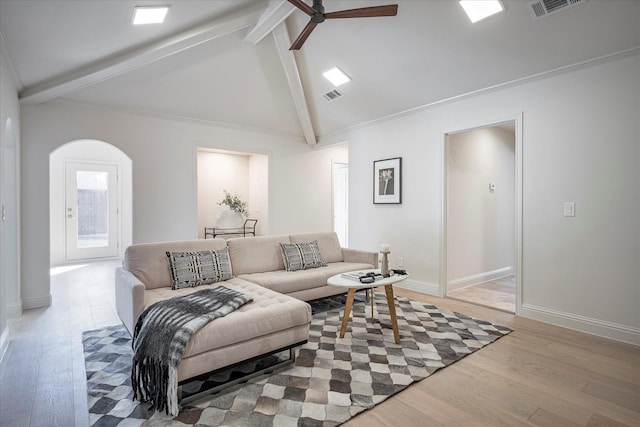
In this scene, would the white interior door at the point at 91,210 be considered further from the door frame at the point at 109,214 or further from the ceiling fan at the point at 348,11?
the ceiling fan at the point at 348,11

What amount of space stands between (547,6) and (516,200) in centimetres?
180

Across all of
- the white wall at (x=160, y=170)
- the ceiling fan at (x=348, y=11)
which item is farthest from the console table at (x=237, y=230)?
the ceiling fan at (x=348, y=11)

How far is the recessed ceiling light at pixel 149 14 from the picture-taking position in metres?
2.81

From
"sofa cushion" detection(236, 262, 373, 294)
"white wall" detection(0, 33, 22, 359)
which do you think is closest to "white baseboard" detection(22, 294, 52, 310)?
"white wall" detection(0, 33, 22, 359)

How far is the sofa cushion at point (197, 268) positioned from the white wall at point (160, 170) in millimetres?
1874

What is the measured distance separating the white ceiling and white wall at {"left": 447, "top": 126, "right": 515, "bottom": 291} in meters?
1.13

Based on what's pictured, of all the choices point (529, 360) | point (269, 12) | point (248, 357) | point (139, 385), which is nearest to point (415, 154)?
point (269, 12)

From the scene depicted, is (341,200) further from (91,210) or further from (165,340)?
(165,340)

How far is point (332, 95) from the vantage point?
4891 mm

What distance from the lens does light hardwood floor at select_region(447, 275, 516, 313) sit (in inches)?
157

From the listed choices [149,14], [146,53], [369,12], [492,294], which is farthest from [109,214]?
[492,294]

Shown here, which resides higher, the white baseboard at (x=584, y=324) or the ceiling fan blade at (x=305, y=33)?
the ceiling fan blade at (x=305, y=33)

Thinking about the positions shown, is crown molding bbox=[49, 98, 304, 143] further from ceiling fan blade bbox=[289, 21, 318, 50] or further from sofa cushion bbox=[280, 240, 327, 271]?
sofa cushion bbox=[280, 240, 327, 271]

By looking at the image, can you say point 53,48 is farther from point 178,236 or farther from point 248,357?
point 248,357
